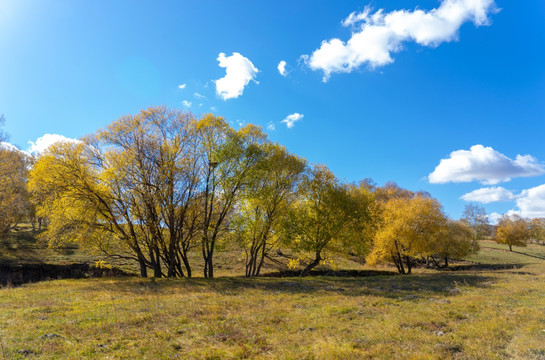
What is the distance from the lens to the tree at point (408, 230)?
41594mm

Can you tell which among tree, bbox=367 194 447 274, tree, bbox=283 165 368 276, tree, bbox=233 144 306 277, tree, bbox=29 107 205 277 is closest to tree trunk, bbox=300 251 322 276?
tree, bbox=283 165 368 276

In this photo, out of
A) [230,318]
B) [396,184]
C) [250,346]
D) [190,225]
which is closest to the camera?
[250,346]

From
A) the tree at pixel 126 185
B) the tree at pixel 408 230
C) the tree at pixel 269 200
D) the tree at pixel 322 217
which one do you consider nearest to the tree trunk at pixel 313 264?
the tree at pixel 322 217

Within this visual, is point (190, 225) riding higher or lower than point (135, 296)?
higher

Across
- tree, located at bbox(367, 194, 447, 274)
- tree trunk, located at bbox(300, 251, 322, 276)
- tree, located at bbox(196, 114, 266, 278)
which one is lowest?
tree trunk, located at bbox(300, 251, 322, 276)

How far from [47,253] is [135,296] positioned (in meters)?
36.7

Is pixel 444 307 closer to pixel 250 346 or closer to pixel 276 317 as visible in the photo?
pixel 276 317

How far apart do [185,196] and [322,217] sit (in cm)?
1653

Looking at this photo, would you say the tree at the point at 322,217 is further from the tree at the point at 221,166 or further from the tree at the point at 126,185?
the tree at the point at 126,185

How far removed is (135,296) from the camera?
18.0 m

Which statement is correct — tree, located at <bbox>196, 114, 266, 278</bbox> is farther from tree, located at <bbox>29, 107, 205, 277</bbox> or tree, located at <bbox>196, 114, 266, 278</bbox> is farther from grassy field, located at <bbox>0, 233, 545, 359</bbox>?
grassy field, located at <bbox>0, 233, 545, 359</bbox>

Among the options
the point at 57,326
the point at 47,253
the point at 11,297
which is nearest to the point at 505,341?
the point at 57,326

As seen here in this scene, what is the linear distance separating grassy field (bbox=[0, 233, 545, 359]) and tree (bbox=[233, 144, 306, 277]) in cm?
1420

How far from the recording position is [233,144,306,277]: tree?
32.4 metres
